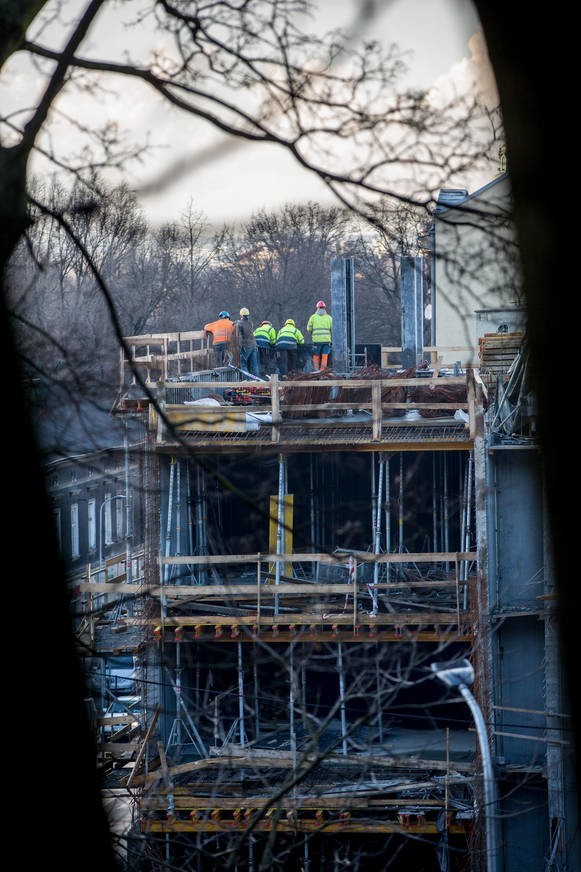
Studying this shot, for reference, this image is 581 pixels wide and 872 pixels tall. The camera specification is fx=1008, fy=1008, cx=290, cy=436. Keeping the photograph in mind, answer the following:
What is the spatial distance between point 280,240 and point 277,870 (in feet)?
105

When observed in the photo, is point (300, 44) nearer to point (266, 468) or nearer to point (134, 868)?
point (134, 868)

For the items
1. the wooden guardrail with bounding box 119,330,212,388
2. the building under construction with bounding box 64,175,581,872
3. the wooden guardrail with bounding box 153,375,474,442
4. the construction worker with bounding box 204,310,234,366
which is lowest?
the building under construction with bounding box 64,175,581,872

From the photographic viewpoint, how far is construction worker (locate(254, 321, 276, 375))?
23953 millimetres

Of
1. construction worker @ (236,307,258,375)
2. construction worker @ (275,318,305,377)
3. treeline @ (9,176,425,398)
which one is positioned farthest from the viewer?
construction worker @ (275,318,305,377)

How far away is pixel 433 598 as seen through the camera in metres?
17.5

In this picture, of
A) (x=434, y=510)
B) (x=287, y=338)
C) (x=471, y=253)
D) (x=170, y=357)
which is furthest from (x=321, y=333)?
(x=471, y=253)

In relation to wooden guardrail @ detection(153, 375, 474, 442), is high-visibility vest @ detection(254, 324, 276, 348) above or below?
above

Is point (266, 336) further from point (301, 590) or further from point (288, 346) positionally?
point (301, 590)

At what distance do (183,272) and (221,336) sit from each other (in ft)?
44.7

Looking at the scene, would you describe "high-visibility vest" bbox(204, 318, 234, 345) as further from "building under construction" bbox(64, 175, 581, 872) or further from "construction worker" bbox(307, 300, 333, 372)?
"building under construction" bbox(64, 175, 581, 872)

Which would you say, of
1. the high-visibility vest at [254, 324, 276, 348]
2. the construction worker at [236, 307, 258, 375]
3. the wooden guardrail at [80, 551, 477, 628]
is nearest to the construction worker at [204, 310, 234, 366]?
the construction worker at [236, 307, 258, 375]

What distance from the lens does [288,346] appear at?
24.1 meters

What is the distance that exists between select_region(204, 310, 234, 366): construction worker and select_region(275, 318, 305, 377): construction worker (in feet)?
4.49

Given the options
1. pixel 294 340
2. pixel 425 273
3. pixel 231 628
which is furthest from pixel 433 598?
pixel 425 273
